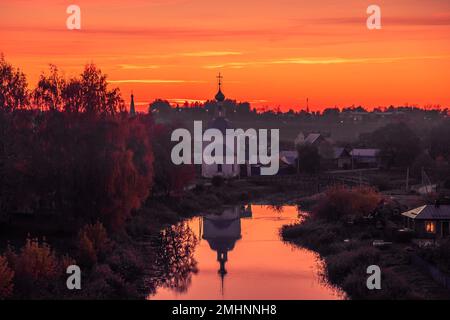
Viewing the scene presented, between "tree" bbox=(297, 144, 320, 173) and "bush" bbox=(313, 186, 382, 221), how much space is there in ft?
118

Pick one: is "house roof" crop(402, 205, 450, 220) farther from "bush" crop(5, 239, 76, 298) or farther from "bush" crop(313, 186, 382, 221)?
"bush" crop(5, 239, 76, 298)

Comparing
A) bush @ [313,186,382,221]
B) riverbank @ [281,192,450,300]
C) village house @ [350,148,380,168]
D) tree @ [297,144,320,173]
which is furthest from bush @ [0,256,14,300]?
village house @ [350,148,380,168]

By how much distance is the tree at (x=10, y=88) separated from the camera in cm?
4184

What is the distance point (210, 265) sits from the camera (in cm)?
3925

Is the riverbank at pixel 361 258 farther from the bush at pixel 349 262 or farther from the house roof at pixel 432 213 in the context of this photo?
the house roof at pixel 432 213

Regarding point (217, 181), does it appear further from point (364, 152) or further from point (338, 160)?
point (364, 152)

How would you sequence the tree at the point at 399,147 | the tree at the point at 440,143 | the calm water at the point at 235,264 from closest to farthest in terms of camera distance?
the calm water at the point at 235,264 → the tree at the point at 399,147 → the tree at the point at 440,143

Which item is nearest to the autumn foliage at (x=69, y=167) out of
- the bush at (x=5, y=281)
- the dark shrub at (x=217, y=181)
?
the bush at (x=5, y=281)

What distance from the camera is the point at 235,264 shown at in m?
39.2

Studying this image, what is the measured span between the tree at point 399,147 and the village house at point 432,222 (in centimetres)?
4736

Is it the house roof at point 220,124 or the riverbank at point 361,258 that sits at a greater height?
the house roof at point 220,124

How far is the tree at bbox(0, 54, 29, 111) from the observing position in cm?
4184

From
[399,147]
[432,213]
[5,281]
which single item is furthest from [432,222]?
[399,147]
